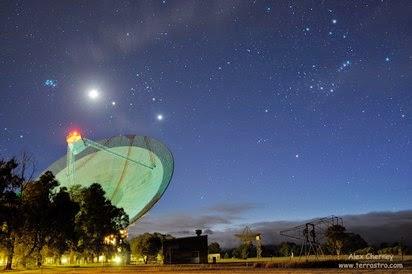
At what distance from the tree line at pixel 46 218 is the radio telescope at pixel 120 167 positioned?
3670mm

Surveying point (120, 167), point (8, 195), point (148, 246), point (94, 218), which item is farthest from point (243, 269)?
point (148, 246)

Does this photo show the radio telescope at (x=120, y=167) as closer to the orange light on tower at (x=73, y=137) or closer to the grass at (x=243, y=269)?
the orange light on tower at (x=73, y=137)

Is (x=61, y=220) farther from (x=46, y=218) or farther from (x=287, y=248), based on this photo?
(x=287, y=248)

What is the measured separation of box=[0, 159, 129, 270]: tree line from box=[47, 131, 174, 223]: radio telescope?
12.0 ft

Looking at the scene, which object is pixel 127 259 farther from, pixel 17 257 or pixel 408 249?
pixel 408 249

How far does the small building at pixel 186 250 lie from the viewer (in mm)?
72812

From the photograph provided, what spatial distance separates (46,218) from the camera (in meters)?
52.0

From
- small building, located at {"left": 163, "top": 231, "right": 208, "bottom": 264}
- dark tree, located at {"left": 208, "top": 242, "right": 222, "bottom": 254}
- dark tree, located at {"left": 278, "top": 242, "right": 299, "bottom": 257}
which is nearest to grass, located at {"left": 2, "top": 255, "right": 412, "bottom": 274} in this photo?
small building, located at {"left": 163, "top": 231, "right": 208, "bottom": 264}

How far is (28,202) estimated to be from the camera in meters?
50.1

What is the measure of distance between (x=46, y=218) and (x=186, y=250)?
2794 cm

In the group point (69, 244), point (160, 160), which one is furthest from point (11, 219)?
point (160, 160)

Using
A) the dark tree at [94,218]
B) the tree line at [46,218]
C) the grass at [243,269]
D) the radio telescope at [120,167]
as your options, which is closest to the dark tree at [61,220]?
the tree line at [46,218]

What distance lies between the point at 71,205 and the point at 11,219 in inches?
436

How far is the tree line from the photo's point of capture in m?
43.8
